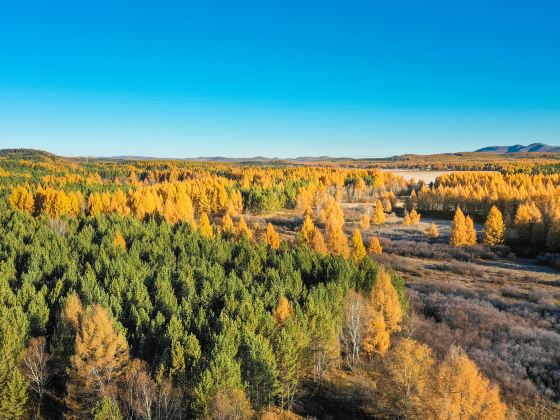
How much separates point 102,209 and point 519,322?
10175 cm

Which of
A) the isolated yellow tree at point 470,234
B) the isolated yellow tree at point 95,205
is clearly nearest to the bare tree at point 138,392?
the isolated yellow tree at point 470,234

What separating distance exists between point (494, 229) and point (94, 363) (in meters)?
87.8

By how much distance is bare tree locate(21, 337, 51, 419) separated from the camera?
2997cm

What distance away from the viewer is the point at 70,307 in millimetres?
34750

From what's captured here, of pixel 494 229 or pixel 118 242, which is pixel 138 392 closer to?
pixel 118 242

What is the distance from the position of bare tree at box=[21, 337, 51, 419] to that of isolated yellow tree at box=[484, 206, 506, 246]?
89.3 m

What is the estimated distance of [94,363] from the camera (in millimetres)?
29938

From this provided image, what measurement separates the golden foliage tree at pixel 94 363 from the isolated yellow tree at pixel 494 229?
8475 cm

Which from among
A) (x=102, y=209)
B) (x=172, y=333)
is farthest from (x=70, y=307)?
(x=102, y=209)

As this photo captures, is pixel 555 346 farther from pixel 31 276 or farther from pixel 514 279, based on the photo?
pixel 31 276

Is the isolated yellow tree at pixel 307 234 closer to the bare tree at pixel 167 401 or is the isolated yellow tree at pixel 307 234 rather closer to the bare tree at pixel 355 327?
the bare tree at pixel 355 327

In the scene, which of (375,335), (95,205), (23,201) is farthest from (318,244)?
(23,201)

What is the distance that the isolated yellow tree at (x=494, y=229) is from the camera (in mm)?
89375

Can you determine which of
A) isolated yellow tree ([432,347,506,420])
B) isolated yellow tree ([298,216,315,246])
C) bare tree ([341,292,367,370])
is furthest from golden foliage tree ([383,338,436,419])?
isolated yellow tree ([298,216,315,246])
